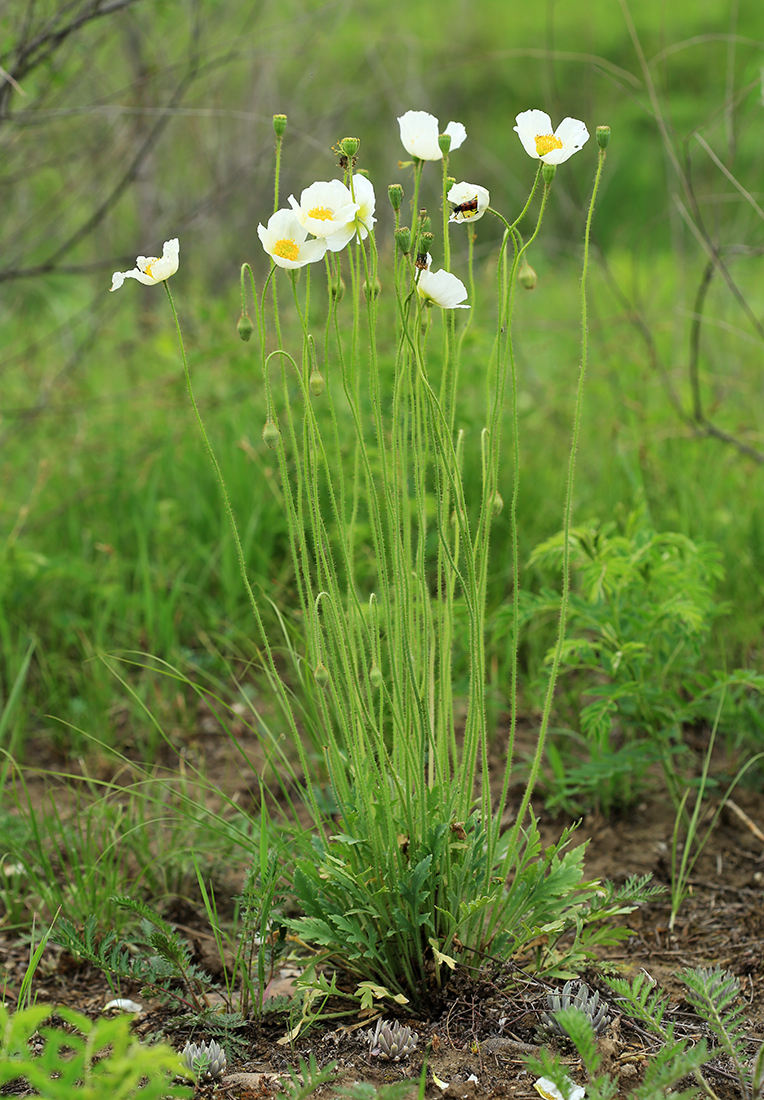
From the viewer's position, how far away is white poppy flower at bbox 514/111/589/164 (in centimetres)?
107

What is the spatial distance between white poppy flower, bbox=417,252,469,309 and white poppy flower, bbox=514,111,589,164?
174mm

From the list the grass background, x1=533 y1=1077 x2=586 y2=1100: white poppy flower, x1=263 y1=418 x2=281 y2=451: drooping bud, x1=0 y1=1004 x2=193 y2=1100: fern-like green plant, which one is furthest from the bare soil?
x1=263 y1=418 x2=281 y2=451: drooping bud

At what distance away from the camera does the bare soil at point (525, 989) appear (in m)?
1.16

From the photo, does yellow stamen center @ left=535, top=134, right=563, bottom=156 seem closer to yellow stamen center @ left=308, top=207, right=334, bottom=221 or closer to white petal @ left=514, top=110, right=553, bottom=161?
white petal @ left=514, top=110, right=553, bottom=161

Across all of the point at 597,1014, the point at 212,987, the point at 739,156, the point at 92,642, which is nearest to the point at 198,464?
the point at 92,642

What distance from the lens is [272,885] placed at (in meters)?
1.26

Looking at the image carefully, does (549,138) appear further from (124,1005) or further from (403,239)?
(124,1005)

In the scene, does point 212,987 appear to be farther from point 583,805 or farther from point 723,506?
point 723,506

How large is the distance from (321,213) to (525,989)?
3.56 feet

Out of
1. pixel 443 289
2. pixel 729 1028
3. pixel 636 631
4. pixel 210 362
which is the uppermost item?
pixel 443 289

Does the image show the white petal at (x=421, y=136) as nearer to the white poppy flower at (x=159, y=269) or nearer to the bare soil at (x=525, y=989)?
the white poppy flower at (x=159, y=269)

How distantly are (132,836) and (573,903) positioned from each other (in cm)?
83

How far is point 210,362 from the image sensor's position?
3.43m

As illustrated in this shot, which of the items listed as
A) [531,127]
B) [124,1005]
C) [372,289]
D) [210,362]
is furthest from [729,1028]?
[210,362]
